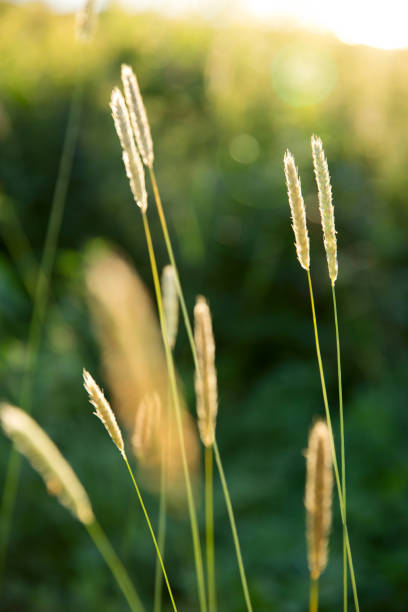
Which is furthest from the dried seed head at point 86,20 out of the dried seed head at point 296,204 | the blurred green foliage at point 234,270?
the dried seed head at point 296,204

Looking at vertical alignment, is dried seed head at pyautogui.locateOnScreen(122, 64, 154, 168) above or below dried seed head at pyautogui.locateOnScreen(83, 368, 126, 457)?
above

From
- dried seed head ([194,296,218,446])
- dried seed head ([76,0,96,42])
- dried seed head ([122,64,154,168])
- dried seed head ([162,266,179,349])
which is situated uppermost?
dried seed head ([76,0,96,42])

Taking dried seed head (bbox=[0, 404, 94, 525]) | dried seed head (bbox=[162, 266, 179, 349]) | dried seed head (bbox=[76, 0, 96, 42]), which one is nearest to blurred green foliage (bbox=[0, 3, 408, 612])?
dried seed head (bbox=[76, 0, 96, 42])

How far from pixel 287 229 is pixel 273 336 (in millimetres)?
671

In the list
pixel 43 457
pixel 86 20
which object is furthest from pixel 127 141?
pixel 86 20

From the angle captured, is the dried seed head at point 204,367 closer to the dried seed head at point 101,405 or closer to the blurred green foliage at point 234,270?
the dried seed head at point 101,405

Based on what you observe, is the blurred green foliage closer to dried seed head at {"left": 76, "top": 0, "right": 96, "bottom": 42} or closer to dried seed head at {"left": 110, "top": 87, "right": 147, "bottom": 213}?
dried seed head at {"left": 76, "top": 0, "right": 96, "bottom": 42}

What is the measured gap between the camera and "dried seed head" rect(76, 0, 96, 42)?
1.18 metres

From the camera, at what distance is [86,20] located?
118 cm

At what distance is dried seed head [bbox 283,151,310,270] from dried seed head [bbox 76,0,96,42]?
0.69m

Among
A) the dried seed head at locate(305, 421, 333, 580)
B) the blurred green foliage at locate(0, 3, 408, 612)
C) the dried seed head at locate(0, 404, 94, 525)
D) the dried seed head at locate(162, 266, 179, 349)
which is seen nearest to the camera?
the dried seed head at locate(305, 421, 333, 580)

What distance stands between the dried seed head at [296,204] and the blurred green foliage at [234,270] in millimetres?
1267

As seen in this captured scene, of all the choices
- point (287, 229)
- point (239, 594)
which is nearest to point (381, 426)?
point (239, 594)

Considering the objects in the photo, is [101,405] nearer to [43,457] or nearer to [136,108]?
[43,457]
